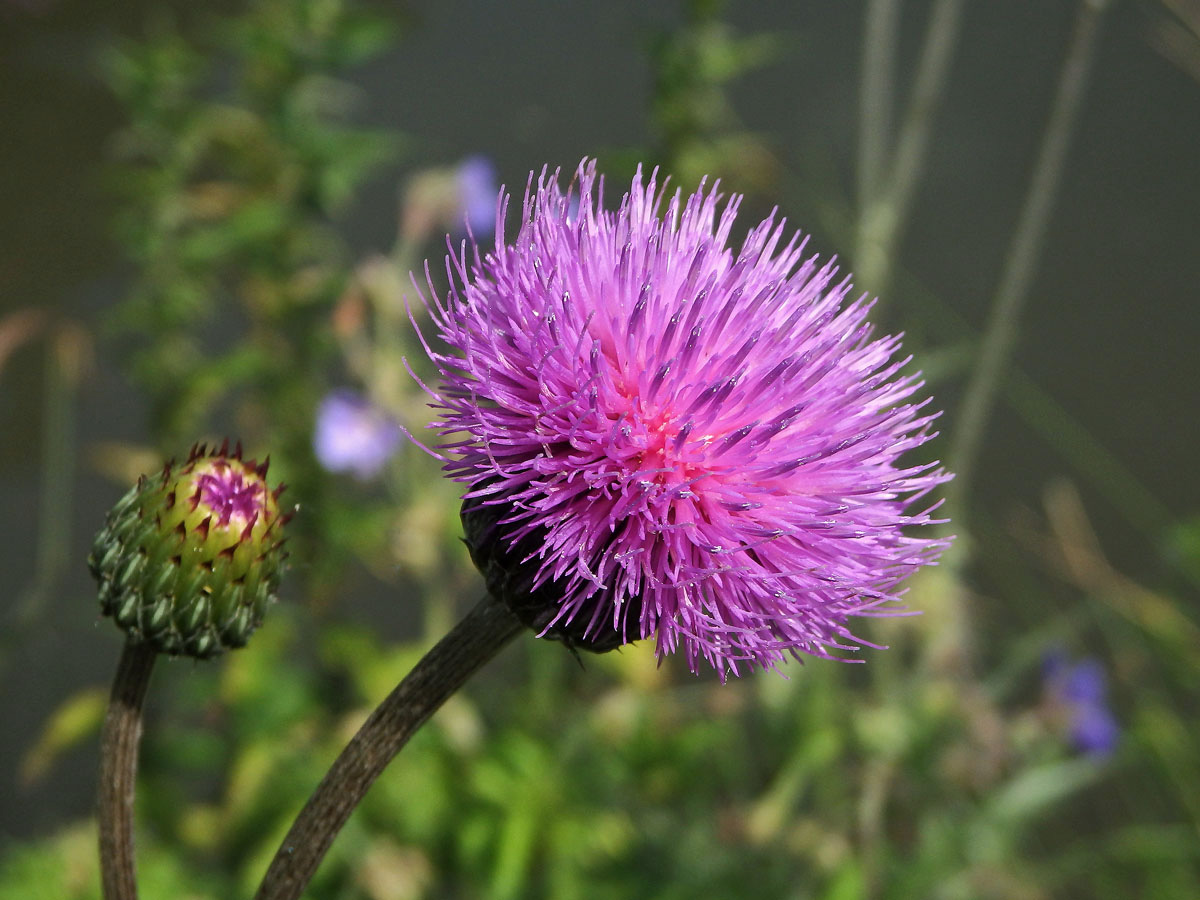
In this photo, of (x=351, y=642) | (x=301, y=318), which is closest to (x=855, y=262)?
(x=301, y=318)

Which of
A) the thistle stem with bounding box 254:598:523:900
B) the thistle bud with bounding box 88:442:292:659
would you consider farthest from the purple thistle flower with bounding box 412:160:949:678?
the thistle bud with bounding box 88:442:292:659

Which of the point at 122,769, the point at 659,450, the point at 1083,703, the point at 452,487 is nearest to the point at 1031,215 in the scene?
the point at 659,450

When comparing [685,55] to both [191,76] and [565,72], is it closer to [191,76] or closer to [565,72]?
[191,76]

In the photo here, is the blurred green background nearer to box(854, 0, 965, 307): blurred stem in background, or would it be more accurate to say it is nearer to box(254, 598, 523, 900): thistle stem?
box(854, 0, 965, 307): blurred stem in background

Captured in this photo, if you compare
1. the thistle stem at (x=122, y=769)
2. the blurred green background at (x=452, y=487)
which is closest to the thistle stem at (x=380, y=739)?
the thistle stem at (x=122, y=769)

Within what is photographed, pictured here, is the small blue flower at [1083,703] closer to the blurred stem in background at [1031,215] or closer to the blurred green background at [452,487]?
the blurred green background at [452,487]

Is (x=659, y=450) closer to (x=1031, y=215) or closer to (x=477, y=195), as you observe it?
(x=1031, y=215)

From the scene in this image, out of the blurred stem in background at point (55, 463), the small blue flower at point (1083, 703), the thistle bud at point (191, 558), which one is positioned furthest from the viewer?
the blurred stem in background at point (55, 463)
